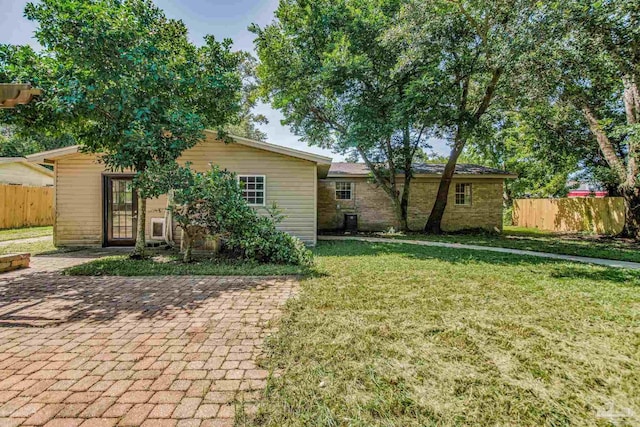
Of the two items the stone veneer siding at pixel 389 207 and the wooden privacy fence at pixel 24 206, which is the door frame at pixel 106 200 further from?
the wooden privacy fence at pixel 24 206

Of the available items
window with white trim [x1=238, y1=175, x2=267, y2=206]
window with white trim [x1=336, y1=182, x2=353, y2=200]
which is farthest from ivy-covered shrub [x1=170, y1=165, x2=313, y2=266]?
window with white trim [x1=336, y1=182, x2=353, y2=200]

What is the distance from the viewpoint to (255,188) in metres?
9.38

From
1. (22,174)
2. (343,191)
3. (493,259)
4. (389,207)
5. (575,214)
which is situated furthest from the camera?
(22,174)

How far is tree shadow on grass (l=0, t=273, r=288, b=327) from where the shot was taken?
3635 mm

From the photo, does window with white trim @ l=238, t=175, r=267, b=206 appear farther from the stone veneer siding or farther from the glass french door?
the stone veneer siding

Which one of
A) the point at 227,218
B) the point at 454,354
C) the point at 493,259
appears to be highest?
the point at 227,218

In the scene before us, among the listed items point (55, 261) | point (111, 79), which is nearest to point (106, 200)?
point (55, 261)

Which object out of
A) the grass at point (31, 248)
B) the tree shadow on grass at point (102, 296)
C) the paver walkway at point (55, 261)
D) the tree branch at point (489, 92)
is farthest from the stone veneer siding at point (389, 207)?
the grass at point (31, 248)

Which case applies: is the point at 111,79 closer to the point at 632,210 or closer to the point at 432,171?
the point at 432,171

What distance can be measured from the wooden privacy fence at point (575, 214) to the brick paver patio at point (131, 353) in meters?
16.0

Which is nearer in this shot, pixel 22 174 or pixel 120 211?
pixel 120 211

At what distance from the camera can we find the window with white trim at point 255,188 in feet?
30.6

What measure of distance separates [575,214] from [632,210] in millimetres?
3464

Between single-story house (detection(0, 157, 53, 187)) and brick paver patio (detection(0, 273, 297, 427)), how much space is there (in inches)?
678
